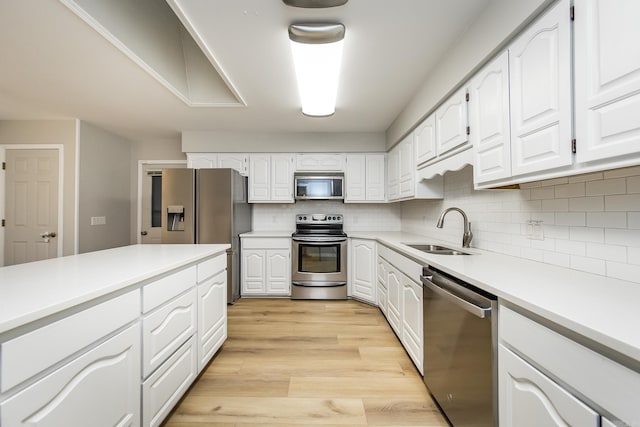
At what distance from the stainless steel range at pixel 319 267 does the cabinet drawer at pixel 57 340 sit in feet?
8.60

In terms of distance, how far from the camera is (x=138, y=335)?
1.26m

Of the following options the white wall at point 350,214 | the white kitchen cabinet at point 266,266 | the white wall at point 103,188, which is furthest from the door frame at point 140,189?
the white kitchen cabinet at point 266,266

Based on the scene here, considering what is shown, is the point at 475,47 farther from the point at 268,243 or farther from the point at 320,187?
the point at 268,243

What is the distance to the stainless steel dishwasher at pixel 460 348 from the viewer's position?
1.14m

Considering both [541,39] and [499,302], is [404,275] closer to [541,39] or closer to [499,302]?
[499,302]

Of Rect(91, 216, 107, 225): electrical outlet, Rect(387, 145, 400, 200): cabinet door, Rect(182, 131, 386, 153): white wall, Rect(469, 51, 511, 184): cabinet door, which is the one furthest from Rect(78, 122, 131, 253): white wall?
Rect(469, 51, 511, 184): cabinet door

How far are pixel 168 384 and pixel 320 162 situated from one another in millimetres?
3230

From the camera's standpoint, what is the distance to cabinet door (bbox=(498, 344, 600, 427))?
74cm

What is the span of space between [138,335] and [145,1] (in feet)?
8.12

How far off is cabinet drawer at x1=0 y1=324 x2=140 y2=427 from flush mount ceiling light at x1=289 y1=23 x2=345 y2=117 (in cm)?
185

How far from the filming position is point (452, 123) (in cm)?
199

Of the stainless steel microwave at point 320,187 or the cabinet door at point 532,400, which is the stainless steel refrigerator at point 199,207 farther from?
the cabinet door at point 532,400

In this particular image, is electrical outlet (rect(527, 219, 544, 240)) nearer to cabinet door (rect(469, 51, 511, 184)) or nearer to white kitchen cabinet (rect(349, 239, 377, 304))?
cabinet door (rect(469, 51, 511, 184))

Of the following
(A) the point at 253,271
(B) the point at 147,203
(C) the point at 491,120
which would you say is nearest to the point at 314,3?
(C) the point at 491,120
